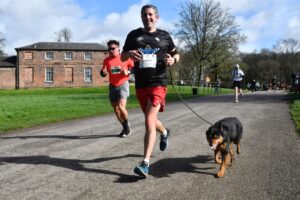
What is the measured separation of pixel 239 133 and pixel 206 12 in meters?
56.3

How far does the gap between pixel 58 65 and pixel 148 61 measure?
67.5 meters

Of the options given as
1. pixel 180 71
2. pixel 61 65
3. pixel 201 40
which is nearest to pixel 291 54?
pixel 180 71

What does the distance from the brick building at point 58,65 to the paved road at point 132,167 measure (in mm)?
62673

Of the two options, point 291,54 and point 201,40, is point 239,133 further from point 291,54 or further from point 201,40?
point 291,54

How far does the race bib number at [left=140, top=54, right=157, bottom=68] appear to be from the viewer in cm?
553

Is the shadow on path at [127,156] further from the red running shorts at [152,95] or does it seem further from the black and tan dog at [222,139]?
the red running shorts at [152,95]

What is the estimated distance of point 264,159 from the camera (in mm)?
6414

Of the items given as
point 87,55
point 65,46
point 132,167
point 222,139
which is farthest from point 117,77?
point 65,46

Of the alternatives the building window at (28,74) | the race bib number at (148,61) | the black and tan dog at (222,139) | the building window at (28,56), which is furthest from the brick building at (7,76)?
the black and tan dog at (222,139)

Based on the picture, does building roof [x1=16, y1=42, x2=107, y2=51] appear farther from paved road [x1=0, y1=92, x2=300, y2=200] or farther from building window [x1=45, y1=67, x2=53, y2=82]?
paved road [x1=0, y1=92, x2=300, y2=200]

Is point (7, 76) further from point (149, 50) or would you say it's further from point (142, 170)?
point (142, 170)

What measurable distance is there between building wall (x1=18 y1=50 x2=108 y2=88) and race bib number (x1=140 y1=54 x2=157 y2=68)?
218ft

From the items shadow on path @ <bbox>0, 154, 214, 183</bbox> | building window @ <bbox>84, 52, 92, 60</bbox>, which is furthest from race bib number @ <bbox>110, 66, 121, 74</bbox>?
building window @ <bbox>84, 52, 92, 60</bbox>

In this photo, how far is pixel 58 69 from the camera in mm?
70875
